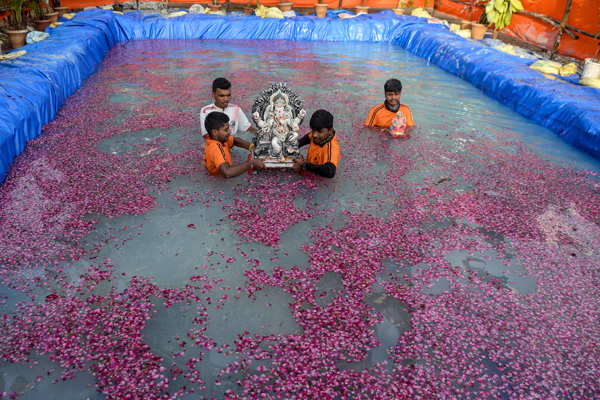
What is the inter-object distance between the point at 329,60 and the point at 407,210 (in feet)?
28.5

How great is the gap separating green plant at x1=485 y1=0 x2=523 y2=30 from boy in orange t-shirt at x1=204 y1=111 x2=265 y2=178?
12.4m

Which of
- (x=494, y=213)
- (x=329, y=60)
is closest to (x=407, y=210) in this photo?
(x=494, y=213)

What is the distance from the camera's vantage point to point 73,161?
18.3 feet

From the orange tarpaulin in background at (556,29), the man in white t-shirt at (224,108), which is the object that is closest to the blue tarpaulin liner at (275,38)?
the orange tarpaulin in background at (556,29)

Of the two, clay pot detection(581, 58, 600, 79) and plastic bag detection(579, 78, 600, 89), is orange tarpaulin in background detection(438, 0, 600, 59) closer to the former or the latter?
clay pot detection(581, 58, 600, 79)

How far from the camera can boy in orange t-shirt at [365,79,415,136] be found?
6.66m

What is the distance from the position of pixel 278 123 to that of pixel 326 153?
793 millimetres

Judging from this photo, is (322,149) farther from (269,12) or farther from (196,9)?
(196,9)

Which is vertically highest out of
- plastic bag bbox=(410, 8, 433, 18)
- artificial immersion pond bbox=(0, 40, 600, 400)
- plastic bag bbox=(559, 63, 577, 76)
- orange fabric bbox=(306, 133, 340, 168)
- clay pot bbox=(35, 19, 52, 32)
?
plastic bag bbox=(410, 8, 433, 18)

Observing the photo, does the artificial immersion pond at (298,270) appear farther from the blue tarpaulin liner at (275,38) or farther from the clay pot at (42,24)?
the clay pot at (42,24)

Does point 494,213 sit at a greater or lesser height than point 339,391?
greater

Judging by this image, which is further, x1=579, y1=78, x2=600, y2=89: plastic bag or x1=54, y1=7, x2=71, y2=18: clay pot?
x1=54, y1=7, x2=71, y2=18: clay pot

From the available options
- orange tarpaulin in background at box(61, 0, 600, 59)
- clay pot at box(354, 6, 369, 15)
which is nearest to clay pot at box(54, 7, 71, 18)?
orange tarpaulin in background at box(61, 0, 600, 59)

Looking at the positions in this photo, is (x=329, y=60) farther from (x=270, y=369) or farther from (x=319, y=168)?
(x=270, y=369)
